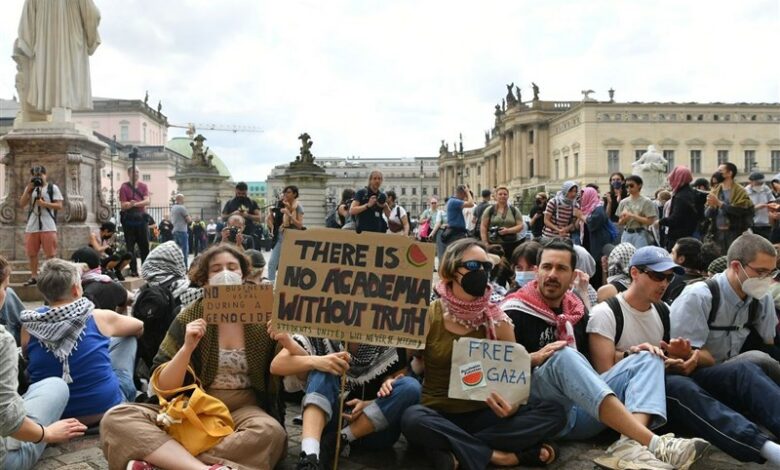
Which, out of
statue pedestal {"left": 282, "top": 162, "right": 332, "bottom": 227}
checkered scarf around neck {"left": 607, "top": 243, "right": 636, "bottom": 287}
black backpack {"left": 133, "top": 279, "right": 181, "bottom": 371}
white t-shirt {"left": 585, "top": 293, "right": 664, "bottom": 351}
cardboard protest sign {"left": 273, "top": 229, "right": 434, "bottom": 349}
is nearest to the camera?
cardboard protest sign {"left": 273, "top": 229, "right": 434, "bottom": 349}

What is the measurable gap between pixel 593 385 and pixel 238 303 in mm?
2157

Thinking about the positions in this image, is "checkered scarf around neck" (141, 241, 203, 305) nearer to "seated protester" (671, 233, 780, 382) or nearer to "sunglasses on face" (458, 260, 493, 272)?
"sunglasses on face" (458, 260, 493, 272)

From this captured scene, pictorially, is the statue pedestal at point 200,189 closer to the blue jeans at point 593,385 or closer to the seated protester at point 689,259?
the seated protester at point 689,259

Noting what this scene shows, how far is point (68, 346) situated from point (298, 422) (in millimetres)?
1670

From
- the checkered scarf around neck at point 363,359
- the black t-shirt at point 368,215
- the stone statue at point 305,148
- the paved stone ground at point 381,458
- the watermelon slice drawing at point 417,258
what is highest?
the stone statue at point 305,148

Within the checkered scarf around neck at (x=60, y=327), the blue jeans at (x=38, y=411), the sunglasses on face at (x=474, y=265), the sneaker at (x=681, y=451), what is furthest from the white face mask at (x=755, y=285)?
the blue jeans at (x=38, y=411)

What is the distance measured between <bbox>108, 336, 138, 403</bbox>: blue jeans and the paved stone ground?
469 millimetres

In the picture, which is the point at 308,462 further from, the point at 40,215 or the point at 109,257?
the point at 40,215

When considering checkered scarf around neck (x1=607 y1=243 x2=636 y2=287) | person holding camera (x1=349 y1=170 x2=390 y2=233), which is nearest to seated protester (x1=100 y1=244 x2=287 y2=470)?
checkered scarf around neck (x1=607 y1=243 x2=636 y2=287)

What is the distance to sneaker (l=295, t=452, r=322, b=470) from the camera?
3420mm

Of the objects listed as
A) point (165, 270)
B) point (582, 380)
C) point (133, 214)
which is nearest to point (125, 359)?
point (165, 270)

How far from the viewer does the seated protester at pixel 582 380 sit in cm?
353

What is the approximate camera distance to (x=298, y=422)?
4691 millimetres

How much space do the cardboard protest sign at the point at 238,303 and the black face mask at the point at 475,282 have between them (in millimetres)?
1192
